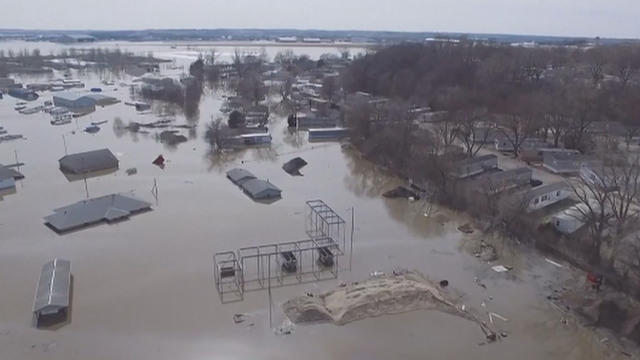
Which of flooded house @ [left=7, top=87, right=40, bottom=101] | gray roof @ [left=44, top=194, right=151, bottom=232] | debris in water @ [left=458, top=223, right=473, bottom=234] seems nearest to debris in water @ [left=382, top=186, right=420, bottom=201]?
debris in water @ [left=458, top=223, right=473, bottom=234]

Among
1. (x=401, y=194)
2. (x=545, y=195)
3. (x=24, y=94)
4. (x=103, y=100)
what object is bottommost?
(x=401, y=194)

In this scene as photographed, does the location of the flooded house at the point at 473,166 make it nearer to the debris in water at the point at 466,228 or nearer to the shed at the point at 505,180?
the shed at the point at 505,180

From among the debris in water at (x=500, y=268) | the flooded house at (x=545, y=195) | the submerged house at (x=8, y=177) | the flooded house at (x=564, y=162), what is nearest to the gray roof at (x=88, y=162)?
the submerged house at (x=8, y=177)

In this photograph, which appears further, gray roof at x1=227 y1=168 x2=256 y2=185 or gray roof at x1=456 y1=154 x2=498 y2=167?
gray roof at x1=227 y1=168 x2=256 y2=185

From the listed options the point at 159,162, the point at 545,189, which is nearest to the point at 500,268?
the point at 545,189

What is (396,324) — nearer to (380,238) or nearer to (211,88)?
(380,238)

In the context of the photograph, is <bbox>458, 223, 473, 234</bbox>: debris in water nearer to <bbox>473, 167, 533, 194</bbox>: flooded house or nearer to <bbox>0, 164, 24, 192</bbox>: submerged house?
<bbox>473, 167, 533, 194</bbox>: flooded house

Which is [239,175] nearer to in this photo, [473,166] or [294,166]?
[294,166]
